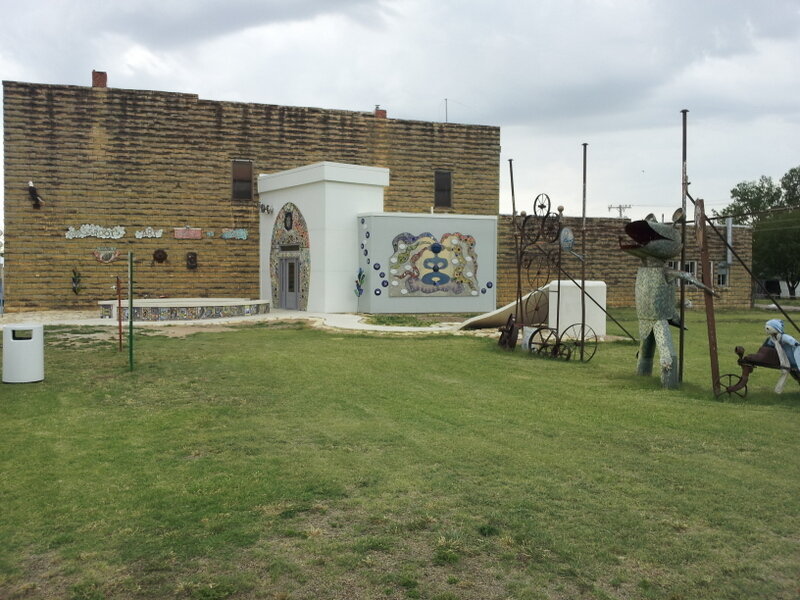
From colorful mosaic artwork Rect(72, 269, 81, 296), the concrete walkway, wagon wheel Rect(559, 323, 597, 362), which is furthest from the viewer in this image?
colorful mosaic artwork Rect(72, 269, 81, 296)

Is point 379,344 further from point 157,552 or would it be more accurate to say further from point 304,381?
point 157,552

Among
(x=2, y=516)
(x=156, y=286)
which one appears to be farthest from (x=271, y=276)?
(x=2, y=516)

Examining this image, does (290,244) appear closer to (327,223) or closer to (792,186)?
(327,223)

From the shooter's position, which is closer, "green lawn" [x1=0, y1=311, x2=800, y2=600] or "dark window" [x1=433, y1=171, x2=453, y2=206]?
"green lawn" [x1=0, y1=311, x2=800, y2=600]

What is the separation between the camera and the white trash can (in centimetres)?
1136

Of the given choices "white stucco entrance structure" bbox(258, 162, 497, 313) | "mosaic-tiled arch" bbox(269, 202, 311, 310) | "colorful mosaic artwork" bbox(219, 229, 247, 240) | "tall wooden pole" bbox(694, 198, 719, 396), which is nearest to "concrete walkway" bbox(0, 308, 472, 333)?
"white stucco entrance structure" bbox(258, 162, 497, 313)

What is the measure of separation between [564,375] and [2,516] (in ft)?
28.4

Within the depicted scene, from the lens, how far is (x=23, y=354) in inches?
449

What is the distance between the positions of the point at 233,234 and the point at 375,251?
6053 millimetres

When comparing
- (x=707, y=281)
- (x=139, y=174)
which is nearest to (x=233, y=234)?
(x=139, y=174)

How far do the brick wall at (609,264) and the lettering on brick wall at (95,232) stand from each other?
14.3 metres

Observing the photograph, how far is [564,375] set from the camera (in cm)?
1243

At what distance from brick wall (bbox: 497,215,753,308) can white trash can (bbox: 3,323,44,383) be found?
22.0 meters

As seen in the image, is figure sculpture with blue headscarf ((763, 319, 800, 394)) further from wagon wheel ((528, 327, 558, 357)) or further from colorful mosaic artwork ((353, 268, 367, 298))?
colorful mosaic artwork ((353, 268, 367, 298))
